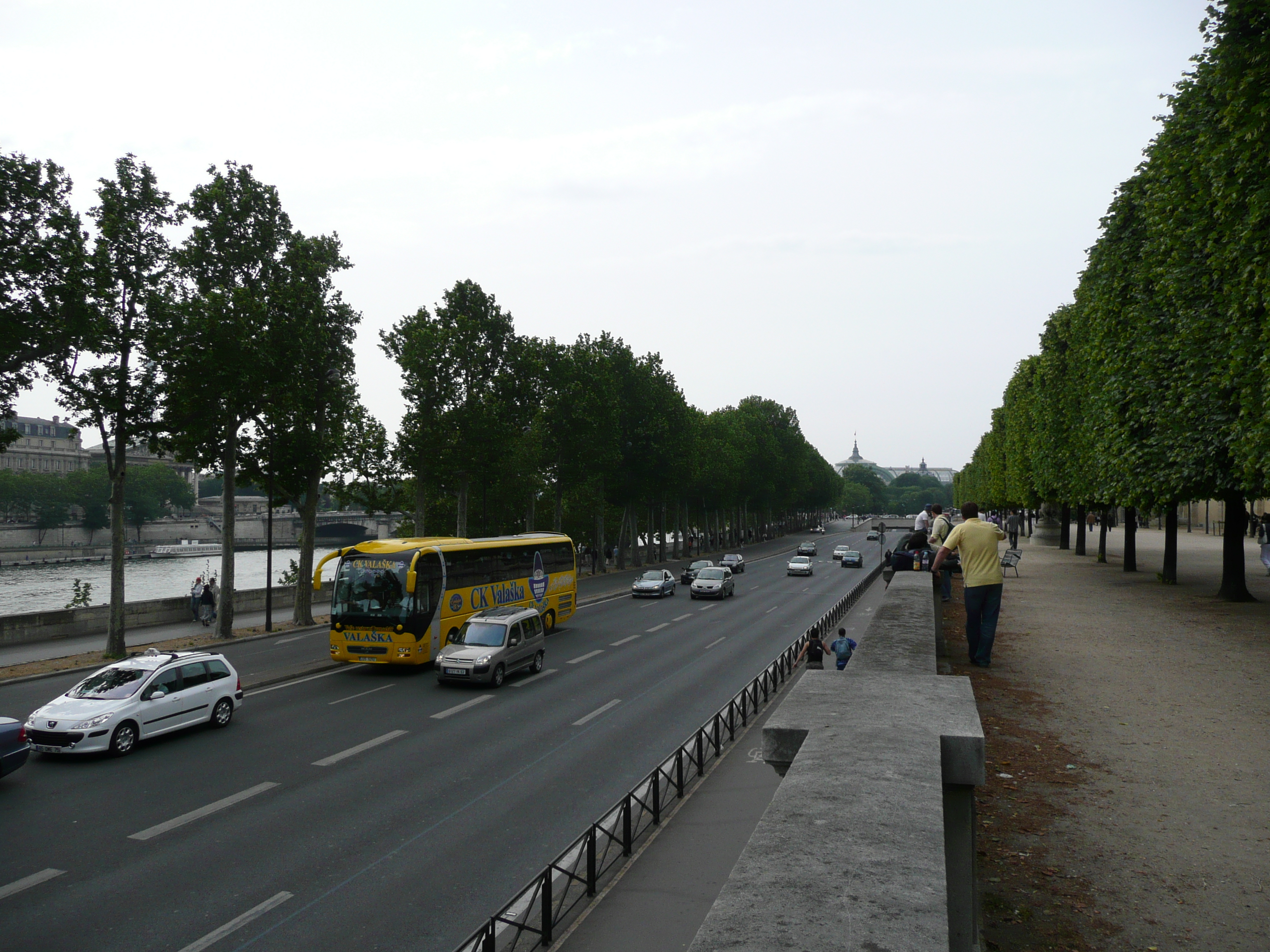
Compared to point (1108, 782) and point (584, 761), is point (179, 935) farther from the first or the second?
point (1108, 782)

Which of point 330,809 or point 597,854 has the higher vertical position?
point 597,854

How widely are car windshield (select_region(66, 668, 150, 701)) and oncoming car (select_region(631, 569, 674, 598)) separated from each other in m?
30.6

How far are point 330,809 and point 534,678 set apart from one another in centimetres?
1080

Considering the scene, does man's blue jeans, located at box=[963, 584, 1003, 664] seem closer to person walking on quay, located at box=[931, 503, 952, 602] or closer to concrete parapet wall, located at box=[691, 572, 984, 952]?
Answer: person walking on quay, located at box=[931, 503, 952, 602]

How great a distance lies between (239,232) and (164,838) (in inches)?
974

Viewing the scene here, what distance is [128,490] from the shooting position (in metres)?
121

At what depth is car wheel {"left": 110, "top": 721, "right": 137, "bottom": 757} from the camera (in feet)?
47.7

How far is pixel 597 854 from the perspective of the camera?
1034cm

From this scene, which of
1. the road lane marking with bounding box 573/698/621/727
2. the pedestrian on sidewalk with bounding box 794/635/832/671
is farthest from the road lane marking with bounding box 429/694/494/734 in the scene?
the pedestrian on sidewalk with bounding box 794/635/832/671

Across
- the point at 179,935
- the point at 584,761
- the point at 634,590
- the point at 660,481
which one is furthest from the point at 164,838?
the point at 660,481

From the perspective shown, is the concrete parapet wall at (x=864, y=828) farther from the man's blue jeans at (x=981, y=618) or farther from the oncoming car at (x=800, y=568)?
the oncoming car at (x=800, y=568)

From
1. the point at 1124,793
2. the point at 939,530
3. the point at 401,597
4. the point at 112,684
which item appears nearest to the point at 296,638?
the point at 401,597

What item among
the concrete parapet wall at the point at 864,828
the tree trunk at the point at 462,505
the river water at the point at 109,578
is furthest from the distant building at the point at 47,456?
the concrete parapet wall at the point at 864,828

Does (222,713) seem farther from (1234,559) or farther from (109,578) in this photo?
(109,578)
